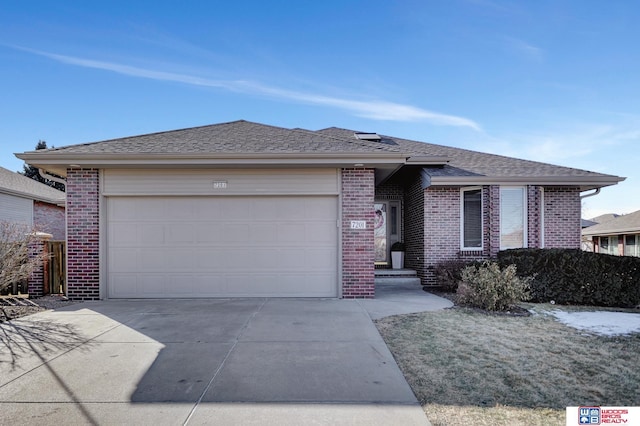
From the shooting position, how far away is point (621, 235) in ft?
73.8

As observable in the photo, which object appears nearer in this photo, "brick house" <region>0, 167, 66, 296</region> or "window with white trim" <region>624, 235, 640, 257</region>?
"brick house" <region>0, 167, 66, 296</region>

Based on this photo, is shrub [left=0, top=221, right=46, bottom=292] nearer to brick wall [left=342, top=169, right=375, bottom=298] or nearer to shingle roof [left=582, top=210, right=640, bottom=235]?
brick wall [left=342, top=169, right=375, bottom=298]

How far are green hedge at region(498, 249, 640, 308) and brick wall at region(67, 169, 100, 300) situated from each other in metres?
10.3

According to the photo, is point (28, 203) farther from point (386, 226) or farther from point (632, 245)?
point (632, 245)

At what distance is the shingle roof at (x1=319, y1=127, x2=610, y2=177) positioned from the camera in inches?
422

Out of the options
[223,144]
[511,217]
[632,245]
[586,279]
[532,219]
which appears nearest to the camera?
[586,279]

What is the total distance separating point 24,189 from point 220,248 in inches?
530

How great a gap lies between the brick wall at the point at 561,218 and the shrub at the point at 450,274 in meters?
2.97

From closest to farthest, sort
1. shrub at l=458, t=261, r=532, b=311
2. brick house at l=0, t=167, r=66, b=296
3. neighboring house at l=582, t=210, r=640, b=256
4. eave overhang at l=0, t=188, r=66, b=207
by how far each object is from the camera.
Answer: shrub at l=458, t=261, r=532, b=311 → eave overhang at l=0, t=188, r=66, b=207 → brick house at l=0, t=167, r=66, b=296 → neighboring house at l=582, t=210, r=640, b=256

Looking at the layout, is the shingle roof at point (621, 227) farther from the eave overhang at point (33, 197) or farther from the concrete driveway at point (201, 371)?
the eave overhang at point (33, 197)

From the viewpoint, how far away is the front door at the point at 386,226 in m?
13.1

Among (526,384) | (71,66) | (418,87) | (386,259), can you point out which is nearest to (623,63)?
(418,87)

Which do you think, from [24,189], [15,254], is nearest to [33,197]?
[24,189]

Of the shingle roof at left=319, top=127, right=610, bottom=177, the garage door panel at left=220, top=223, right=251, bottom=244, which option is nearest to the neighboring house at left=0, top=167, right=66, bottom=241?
the garage door panel at left=220, top=223, right=251, bottom=244
